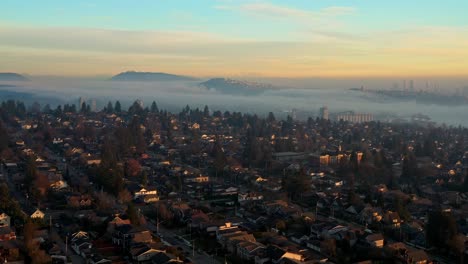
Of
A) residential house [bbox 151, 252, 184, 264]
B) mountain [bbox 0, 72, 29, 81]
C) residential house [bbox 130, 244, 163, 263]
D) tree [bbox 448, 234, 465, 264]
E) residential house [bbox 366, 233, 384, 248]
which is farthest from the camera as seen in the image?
mountain [bbox 0, 72, 29, 81]

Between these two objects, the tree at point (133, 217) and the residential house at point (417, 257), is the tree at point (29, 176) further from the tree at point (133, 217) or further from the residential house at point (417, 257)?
the residential house at point (417, 257)

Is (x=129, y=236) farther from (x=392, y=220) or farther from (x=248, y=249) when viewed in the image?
(x=392, y=220)

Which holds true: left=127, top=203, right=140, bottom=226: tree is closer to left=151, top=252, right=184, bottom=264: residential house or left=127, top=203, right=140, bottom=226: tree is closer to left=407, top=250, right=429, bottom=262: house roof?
left=151, top=252, right=184, bottom=264: residential house

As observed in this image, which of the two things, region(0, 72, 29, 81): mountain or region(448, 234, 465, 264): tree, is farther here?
region(0, 72, 29, 81): mountain

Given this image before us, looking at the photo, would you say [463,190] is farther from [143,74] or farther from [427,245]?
[143,74]

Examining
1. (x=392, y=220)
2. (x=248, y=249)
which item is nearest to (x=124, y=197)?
(x=248, y=249)

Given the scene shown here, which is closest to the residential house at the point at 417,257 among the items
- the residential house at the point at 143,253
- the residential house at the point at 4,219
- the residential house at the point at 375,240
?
the residential house at the point at 375,240

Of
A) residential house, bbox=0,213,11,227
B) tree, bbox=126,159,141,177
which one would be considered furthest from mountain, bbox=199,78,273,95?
residential house, bbox=0,213,11,227

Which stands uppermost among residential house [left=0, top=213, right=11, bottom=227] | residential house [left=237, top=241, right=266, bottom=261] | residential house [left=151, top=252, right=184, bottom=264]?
residential house [left=0, top=213, right=11, bottom=227]
